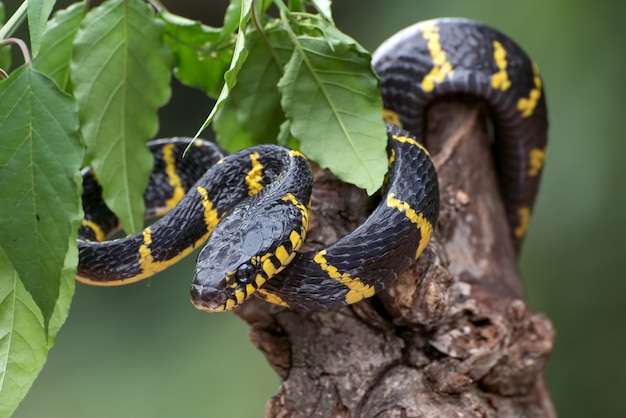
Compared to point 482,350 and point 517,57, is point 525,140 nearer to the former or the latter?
point 517,57

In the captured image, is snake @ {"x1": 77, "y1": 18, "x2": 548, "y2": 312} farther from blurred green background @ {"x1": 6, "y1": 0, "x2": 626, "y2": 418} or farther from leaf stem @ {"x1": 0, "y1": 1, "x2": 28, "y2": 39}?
blurred green background @ {"x1": 6, "y1": 0, "x2": 626, "y2": 418}

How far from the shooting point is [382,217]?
6.16 feet

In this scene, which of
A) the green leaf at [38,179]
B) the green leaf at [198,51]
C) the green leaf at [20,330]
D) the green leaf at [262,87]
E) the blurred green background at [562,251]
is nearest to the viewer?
the green leaf at [38,179]

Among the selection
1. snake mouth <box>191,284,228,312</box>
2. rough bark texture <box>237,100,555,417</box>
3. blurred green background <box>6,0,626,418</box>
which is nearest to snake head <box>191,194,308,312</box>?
snake mouth <box>191,284,228,312</box>

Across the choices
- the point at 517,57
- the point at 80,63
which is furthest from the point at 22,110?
the point at 517,57

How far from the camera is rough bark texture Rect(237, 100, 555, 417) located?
2.03 m

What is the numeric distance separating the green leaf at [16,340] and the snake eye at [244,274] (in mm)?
449

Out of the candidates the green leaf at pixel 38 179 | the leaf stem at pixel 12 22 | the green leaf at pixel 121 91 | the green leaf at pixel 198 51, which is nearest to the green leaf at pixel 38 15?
the green leaf at pixel 38 179

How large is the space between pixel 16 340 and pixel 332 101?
95cm

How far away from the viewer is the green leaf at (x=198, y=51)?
219 cm

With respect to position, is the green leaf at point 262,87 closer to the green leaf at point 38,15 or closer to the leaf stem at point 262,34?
the leaf stem at point 262,34

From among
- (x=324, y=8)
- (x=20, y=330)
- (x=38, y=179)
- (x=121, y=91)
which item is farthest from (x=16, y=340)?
(x=324, y=8)

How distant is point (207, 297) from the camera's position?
165 cm

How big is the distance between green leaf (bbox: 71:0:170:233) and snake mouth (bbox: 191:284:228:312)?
0.42 m
